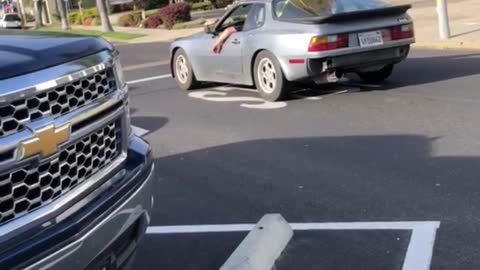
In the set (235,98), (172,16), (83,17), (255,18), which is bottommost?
(235,98)

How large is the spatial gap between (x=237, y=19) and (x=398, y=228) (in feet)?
22.1

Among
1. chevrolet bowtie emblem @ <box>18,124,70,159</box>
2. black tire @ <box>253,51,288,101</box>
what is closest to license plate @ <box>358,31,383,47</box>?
black tire @ <box>253,51,288,101</box>

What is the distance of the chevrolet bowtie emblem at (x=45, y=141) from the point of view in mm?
2530

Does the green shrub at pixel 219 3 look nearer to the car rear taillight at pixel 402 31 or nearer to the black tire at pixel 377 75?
the black tire at pixel 377 75

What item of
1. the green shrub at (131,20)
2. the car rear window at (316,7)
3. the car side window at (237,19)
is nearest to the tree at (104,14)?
the green shrub at (131,20)

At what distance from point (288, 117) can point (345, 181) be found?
3026 millimetres

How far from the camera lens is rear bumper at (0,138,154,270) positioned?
101 inches

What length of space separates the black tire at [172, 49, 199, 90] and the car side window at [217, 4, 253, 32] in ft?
3.76

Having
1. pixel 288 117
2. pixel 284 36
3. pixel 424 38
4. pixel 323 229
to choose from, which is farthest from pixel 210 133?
pixel 424 38

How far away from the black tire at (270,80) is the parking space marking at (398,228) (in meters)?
4.89

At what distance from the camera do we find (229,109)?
9.81 metres

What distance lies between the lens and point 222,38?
10789mm

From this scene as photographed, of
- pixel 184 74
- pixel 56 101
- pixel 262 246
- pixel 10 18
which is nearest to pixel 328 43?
pixel 184 74

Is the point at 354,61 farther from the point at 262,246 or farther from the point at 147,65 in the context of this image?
the point at 147,65
